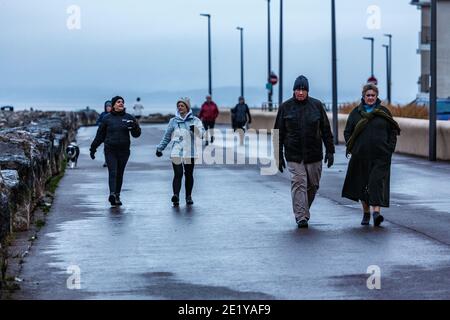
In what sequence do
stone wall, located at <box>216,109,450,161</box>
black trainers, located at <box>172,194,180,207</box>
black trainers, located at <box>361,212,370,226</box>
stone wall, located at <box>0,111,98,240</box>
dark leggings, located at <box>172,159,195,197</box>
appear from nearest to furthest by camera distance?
stone wall, located at <box>0,111,98,240</box>, black trainers, located at <box>361,212,370,226</box>, black trainers, located at <box>172,194,180,207</box>, dark leggings, located at <box>172,159,195,197</box>, stone wall, located at <box>216,109,450,161</box>

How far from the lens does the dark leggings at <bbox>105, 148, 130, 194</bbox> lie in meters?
19.7

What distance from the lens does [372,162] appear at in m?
16.1

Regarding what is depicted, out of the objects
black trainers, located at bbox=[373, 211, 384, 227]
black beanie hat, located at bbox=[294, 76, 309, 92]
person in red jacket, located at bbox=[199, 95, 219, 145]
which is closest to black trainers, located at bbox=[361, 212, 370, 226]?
black trainers, located at bbox=[373, 211, 384, 227]

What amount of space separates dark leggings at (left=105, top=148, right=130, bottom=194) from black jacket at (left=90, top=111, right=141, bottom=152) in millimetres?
90

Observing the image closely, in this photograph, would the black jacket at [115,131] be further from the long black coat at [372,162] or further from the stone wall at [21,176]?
the long black coat at [372,162]

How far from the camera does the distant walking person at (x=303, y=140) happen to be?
16.0 meters

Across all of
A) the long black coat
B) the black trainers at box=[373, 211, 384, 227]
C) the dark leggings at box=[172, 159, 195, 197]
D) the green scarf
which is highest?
the green scarf

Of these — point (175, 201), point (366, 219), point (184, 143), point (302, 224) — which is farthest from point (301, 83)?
point (184, 143)

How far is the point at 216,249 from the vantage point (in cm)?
1385

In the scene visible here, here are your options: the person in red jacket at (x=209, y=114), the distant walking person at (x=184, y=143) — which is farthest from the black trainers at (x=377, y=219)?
the person in red jacket at (x=209, y=114)

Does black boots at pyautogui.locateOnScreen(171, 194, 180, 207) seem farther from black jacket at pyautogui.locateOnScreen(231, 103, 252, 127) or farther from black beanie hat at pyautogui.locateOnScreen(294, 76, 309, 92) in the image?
black jacket at pyautogui.locateOnScreen(231, 103, 252, 127)

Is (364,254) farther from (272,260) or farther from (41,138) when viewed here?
(41,138)

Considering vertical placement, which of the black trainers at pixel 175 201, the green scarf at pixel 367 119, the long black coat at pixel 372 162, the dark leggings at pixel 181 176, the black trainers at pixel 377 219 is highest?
the green scarf at pixel 367 119

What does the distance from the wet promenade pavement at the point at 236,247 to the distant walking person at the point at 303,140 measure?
420mm
